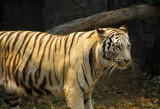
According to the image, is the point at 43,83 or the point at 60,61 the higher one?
the point at 60,61

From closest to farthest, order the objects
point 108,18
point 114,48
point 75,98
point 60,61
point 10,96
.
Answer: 1. point 114,48
2. point 75,98
3. point 60,61
4. point 10,96
5. point 108,18

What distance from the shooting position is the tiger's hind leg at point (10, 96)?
4.77 metres

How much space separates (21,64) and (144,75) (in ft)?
13.7

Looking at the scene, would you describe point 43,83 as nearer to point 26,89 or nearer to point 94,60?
point 26,89

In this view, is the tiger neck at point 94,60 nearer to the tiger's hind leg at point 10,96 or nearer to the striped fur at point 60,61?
the striped fur at point 60,61

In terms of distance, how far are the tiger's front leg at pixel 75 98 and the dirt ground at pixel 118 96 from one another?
182cm

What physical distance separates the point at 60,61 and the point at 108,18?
91.1 inches

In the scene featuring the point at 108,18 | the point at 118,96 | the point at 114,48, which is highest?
the point at 108,18

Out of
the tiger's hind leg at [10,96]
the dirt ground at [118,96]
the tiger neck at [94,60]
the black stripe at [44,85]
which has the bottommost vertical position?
the dirt ground at [118,96]

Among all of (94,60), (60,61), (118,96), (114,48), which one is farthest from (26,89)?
(118,96)

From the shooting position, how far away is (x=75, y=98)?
173 inches

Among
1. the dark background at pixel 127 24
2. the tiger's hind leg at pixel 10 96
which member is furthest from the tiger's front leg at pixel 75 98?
the dark background at pixel 127 24

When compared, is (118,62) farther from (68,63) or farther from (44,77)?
(44,77)

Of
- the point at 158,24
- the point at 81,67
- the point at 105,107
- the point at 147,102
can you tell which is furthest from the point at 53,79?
the point at 158,24
